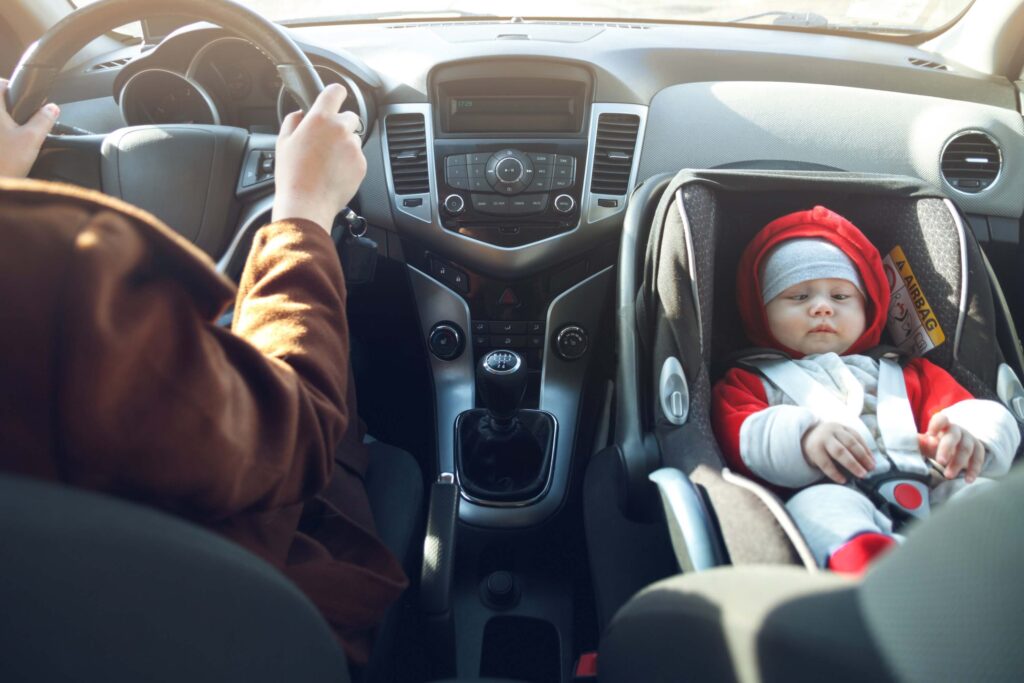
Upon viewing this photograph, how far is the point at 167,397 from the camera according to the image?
0.51 meters

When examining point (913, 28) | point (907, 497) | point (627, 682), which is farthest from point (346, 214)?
point (913, 28)

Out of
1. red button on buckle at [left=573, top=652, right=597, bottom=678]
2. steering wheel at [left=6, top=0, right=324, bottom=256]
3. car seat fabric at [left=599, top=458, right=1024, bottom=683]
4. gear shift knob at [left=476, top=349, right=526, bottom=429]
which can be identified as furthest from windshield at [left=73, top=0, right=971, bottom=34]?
car seat fabric at [left=599, top=458, right=1024, bottom=683]

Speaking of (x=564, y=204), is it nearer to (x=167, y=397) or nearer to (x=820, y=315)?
(x=820, y=315)

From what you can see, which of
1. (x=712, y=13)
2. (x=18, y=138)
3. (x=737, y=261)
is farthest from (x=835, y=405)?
(x=712, y=13)

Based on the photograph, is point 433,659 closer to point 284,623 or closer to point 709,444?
point 709,444

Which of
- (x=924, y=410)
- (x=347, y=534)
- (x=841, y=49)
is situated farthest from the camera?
(x=841, y=49)

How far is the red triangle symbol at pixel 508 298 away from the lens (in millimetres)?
2033

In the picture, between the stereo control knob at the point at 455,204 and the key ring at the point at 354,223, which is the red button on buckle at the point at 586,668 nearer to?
the key ring at the point at 354,223

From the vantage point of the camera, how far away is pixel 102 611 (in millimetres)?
477

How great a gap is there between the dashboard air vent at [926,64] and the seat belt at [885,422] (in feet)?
A: 3.87

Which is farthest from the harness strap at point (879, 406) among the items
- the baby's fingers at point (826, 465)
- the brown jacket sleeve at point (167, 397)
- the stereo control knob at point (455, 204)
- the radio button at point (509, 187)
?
the brown jacket sleeve at point (167, 397)

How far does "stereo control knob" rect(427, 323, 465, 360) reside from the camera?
2.08 m

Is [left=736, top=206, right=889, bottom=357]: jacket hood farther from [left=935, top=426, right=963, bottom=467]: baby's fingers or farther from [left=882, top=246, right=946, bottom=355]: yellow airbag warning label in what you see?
[left=935, top=426, right=963, bottom=467]: baby's fingers

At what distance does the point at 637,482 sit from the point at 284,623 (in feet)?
2.67
